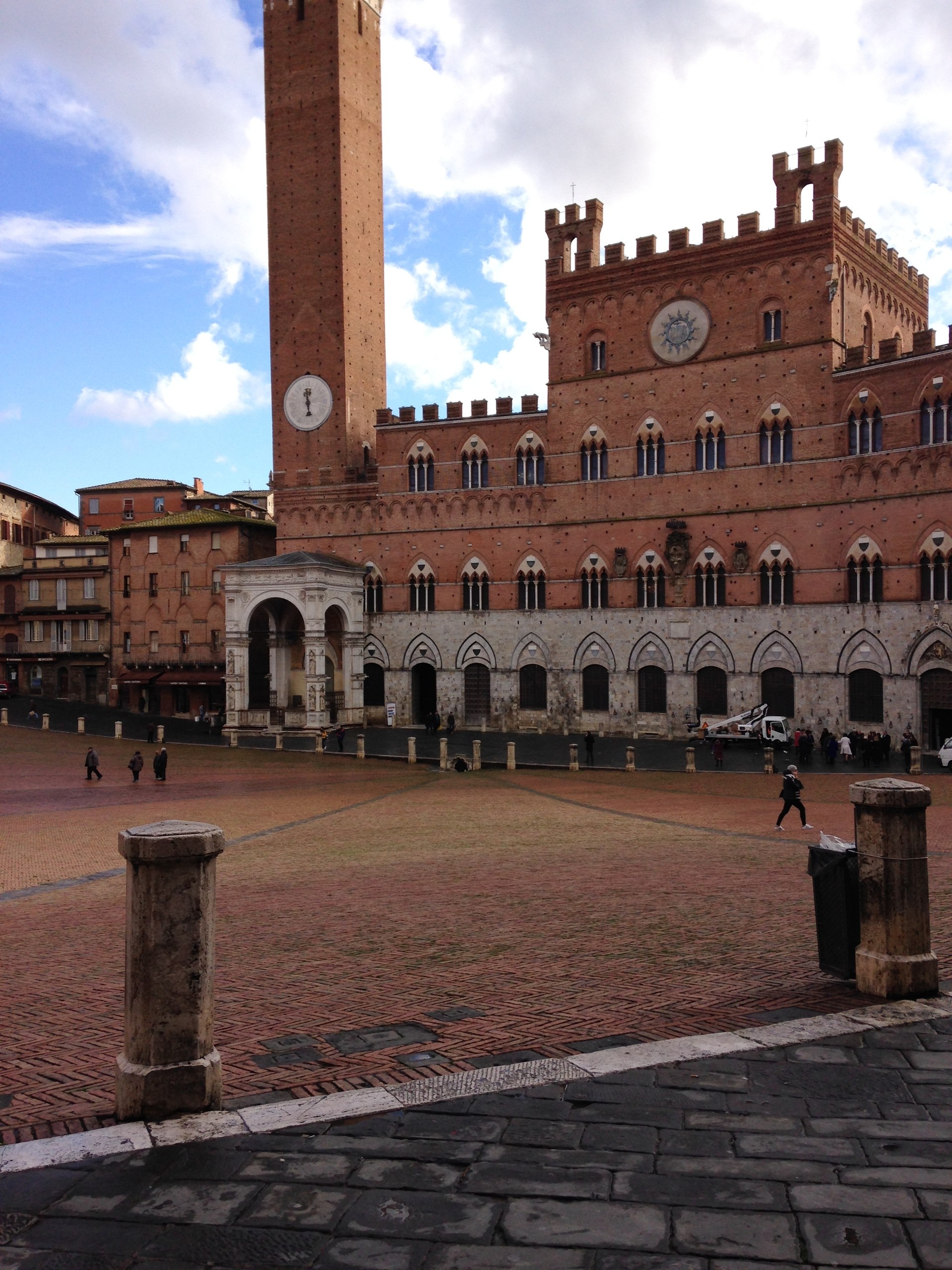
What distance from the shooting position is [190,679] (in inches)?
2024

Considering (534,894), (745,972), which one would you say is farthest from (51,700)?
(745,972)

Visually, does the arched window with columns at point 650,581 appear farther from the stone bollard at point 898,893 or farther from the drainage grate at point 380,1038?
the drainage grate at point 380,1038

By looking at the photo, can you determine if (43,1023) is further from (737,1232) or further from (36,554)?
(36,554)

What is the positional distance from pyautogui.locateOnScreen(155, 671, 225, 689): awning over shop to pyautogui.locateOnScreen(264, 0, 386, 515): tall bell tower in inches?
327

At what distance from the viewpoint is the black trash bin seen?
7.40m

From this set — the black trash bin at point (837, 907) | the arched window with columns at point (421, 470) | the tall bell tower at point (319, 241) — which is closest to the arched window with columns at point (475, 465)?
the arched window with columns at point (421, 470)

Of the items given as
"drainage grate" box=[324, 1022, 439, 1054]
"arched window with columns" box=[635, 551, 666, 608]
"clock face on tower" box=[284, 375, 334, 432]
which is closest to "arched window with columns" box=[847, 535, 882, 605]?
"arched window with columns" box=[635, 551, 666, 608]

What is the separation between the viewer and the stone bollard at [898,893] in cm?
712

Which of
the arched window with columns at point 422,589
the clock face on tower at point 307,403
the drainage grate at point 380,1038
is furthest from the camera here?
the clock face on tower at point 307,403

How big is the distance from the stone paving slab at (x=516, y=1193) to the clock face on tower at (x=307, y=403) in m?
44.1

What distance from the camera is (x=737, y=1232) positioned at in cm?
417

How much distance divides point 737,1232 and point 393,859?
11.5 meters

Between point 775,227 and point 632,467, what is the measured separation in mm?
10303

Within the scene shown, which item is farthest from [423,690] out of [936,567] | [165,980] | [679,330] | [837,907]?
[165,980]
